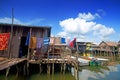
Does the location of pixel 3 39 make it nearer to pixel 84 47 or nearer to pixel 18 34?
pixel 18 34

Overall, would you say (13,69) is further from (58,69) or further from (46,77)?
(58,69)

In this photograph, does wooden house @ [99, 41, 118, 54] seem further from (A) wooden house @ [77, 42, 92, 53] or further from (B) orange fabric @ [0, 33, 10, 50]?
(B) orange fabric @ [0, 33, 10, 50]

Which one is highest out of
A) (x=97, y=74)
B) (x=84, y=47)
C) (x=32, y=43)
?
(x=32, y=43)

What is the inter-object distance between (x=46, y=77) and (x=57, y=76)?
1.48 metres

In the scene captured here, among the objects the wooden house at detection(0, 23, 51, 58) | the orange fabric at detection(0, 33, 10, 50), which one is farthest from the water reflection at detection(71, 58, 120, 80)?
the orange fabric at detection(0, 33, 10, 50)

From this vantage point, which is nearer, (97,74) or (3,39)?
(3,39)

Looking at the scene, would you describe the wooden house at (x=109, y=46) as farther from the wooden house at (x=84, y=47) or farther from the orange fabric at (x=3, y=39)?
the orange fabric at (x=3, y=39)

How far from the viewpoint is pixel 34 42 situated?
17.4 meters

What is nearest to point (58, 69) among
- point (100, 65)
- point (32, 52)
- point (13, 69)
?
point (32, 52)

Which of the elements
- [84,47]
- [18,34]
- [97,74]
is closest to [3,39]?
[18,34]

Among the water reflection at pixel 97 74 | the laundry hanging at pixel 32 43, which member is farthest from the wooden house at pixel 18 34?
the water reflection at pixel 97 74

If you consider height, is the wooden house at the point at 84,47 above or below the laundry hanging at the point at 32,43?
below

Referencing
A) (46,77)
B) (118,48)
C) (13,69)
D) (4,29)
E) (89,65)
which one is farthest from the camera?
(118,48)

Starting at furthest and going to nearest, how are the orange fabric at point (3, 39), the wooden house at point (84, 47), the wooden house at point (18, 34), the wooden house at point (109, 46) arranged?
1. the wooden house at point (84, 47)
2. the wooden house at point (109, 46)
3. the wooden house at point (18, 34)
4. the orange fabric at point (3, 39)
